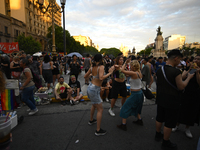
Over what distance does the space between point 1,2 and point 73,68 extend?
42.2 metres

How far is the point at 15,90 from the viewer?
3334mm

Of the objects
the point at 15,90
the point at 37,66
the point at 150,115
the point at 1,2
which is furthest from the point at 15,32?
the point at 150,115

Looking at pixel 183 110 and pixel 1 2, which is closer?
pixel 183 110

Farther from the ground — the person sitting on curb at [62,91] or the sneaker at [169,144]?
the person sitting on curb at [62,91]

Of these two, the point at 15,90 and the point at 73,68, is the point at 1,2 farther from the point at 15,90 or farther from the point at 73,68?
the point at 15,90

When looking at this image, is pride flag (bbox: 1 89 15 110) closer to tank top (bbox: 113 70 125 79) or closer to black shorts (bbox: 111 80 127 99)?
black shorts (bbox: 111 80 127 99)

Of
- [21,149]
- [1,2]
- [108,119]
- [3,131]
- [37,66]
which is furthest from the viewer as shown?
[1,2]

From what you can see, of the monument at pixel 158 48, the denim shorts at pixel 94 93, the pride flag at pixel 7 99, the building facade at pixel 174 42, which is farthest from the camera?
the building facade at pixel 174 42

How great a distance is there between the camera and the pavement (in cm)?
256

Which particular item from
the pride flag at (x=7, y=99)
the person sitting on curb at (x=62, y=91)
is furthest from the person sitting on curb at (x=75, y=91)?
the pride flag at (x=7, y=99)

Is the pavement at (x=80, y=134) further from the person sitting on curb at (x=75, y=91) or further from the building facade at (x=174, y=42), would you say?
the building facade at (x=174, y=42)

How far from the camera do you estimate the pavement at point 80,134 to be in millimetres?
2561

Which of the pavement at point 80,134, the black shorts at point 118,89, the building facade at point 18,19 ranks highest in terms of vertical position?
the building facade at point 18,19

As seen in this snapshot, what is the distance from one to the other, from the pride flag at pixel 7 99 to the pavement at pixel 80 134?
2.03ft
